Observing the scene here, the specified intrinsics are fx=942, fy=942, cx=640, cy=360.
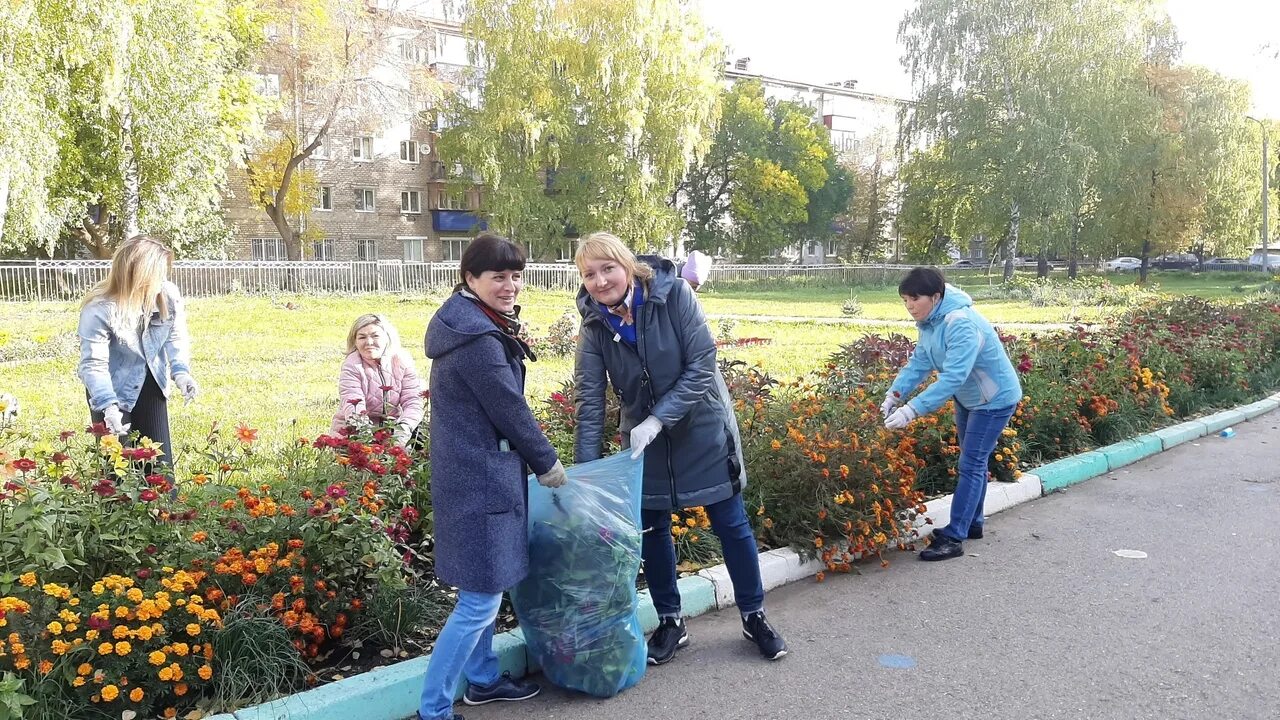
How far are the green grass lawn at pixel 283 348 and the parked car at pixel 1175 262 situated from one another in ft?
138

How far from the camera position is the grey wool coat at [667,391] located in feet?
12.1

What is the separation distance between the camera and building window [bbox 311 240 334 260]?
44.6m

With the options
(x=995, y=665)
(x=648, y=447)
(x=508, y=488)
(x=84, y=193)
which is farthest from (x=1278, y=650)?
(x=84, y=193)

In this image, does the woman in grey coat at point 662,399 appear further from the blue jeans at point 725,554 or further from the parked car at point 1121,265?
the parked car at point 1121,265

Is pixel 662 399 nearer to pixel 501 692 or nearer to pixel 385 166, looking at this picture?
pixel 501 692

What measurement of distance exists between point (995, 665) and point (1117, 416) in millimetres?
5251

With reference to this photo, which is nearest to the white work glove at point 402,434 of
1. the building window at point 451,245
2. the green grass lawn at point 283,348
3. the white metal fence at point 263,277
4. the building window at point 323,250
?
the green grass lawn at point 283,348

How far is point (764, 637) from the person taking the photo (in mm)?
4008

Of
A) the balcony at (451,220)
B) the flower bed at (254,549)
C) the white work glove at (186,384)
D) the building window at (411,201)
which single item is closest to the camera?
the flower bed at (254,549)

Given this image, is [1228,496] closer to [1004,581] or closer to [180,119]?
[1004,581]

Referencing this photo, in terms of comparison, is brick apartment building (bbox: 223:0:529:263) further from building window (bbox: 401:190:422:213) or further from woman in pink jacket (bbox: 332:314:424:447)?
woman in pink jacket (bbox: 332:314:424:447)

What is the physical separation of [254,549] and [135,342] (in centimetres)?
188

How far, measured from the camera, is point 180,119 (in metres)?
24.1

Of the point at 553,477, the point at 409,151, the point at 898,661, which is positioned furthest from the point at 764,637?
the point at 409,151
